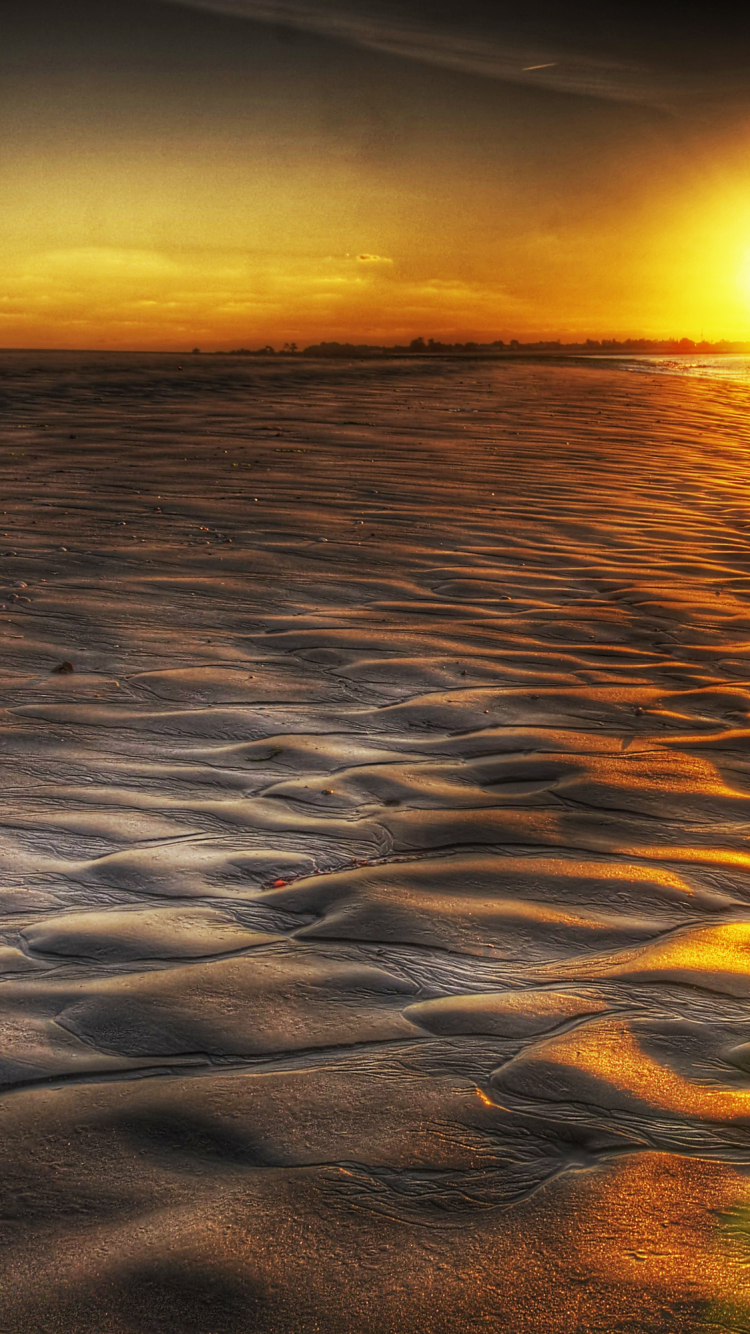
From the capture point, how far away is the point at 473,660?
3926 mm

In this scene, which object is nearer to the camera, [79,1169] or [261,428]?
[79,1169]

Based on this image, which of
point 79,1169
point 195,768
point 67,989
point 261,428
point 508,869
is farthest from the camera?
point 261,428

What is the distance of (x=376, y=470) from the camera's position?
7.95 m

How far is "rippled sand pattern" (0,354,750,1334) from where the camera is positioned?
126cm

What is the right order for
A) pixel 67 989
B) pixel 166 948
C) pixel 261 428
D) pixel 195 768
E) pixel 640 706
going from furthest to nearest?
1. pixel 261 428
2. pixel 640 706
3. pixel 195 768
4. pixel 166 948
5. pixel 67 989

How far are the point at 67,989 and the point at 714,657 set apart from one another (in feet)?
9.74

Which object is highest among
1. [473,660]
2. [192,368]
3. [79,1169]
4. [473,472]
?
[192,368]

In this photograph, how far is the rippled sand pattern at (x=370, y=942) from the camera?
4.14 feet

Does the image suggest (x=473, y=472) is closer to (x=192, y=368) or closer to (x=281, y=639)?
(x=281, y=639)

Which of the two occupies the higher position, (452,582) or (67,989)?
(452,582)

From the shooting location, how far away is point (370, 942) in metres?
2.03

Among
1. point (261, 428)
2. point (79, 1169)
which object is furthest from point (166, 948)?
point (261, 428)

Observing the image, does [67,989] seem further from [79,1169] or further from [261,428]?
[261,428]

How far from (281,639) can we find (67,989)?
7.74 ft
